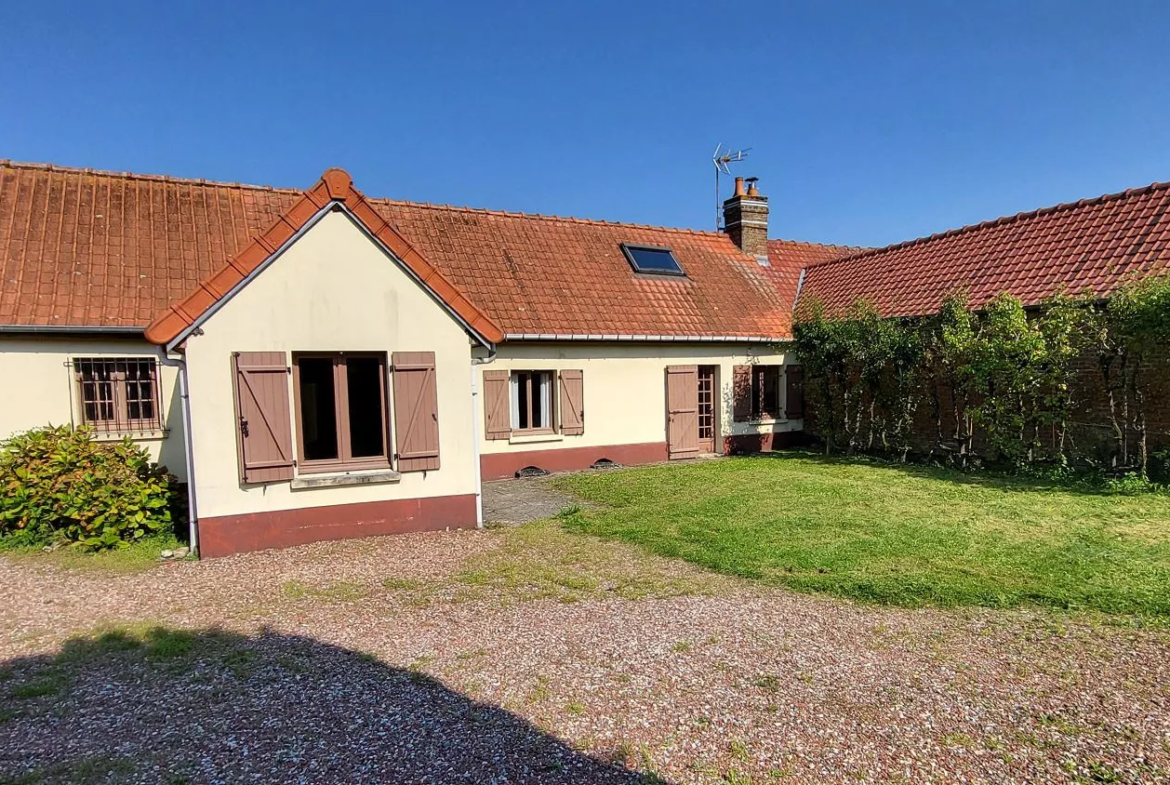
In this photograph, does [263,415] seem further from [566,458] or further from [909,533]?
[909,533]

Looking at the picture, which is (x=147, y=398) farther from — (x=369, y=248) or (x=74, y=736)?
(x=74, y=736)

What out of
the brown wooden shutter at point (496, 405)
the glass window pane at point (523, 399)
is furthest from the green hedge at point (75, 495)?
the glass window pane at point (523, 399)

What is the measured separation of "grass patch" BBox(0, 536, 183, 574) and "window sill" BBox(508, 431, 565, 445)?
5890 millimetres

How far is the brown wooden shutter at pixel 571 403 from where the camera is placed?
12.7 meters

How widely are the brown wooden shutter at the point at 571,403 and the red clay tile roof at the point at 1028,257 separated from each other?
694cm

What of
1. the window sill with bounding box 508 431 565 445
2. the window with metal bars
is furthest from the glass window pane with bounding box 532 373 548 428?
the window with metal bars

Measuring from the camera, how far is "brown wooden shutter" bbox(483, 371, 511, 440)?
39.5 feet

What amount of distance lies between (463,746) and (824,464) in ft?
35.2

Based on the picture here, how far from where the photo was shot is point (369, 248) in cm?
760

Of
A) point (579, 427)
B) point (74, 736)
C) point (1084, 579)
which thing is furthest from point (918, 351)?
point (74, 736)

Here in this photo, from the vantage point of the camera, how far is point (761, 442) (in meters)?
15.0

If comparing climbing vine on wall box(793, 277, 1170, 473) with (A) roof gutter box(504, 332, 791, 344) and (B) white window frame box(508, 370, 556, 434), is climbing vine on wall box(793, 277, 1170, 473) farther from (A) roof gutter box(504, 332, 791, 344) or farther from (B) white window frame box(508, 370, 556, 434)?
(B) white window frame box(508, 370, 556, 434)

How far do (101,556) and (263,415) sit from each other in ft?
7.74

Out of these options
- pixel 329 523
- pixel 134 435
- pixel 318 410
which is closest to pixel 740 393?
pixel 318 410
